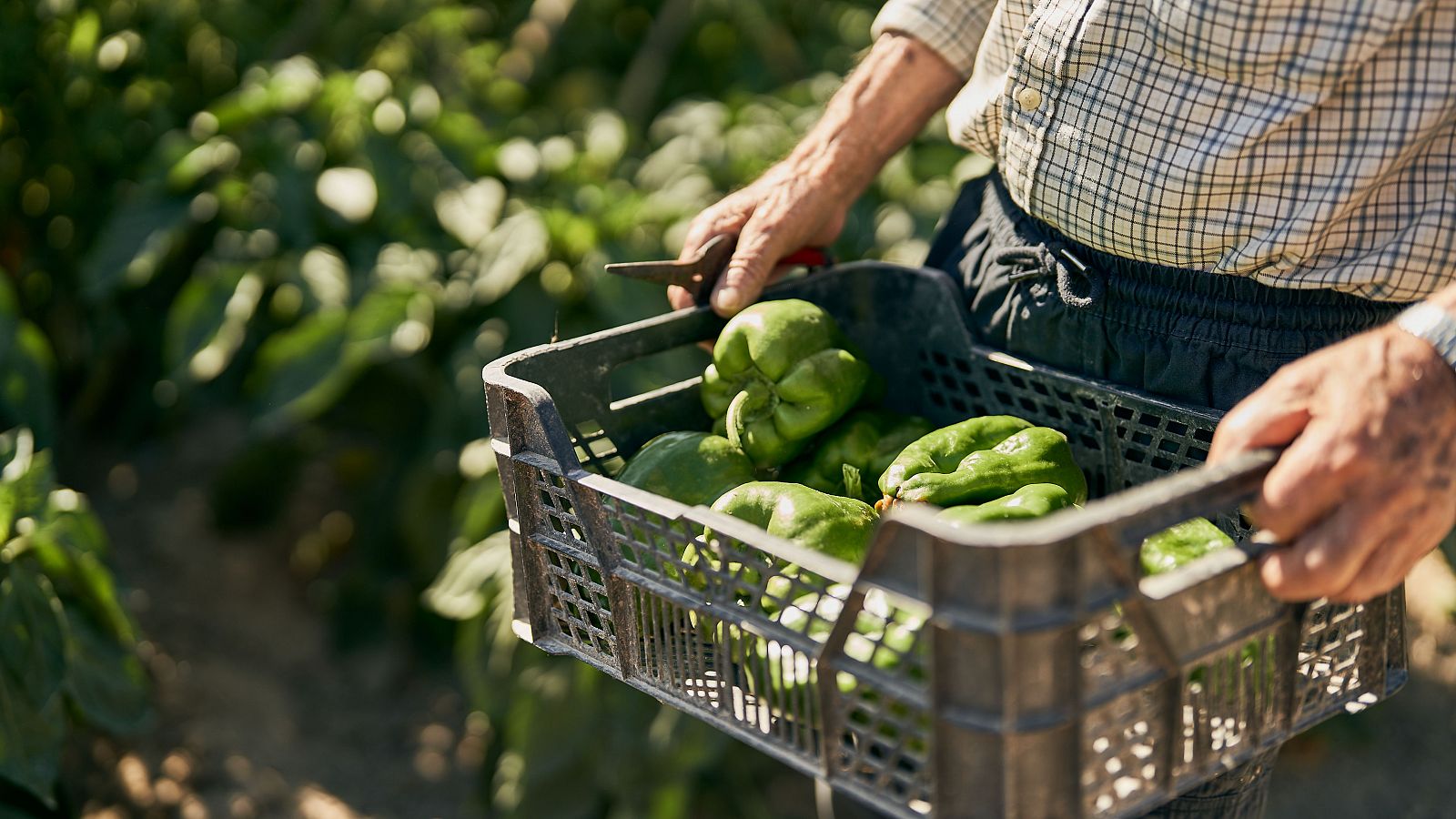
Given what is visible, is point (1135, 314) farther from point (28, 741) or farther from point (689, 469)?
point (28, 741)

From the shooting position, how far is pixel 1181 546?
138 cm

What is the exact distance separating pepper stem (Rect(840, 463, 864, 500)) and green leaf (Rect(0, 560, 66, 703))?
5.28 ft

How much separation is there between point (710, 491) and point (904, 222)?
5.97 feet

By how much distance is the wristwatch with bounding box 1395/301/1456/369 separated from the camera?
115cm

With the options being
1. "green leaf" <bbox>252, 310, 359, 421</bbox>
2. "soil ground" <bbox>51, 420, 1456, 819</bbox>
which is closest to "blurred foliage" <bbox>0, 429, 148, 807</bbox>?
"soil ground" <bbox>51, 420, 1456, 819</bbox>

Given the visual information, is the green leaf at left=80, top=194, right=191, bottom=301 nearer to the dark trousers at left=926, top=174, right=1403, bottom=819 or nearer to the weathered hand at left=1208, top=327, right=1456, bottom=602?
the dark trousers at left=926, top=174, right=1403, bottom=819

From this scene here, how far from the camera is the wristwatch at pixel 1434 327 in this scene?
1.15m

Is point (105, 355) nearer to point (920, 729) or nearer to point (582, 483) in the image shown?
point (582, 483)

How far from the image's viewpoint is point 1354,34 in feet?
4.39

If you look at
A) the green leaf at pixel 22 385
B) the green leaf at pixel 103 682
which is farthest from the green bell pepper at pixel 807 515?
the green leaf at pixel 22 385

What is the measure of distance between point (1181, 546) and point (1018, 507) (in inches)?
6.5

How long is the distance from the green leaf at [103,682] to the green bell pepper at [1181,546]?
207cm

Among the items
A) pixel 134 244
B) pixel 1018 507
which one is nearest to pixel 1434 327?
pixel 1018 507

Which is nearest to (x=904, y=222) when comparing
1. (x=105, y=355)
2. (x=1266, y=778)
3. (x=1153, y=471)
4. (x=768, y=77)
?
(x=768, y=77)
